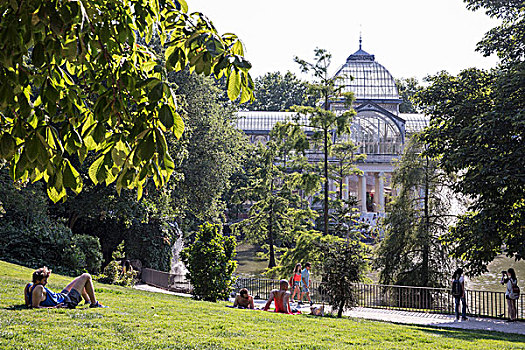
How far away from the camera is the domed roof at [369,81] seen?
167 ft

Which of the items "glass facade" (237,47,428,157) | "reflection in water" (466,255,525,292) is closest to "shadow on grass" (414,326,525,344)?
"reflection in water" (466,255,525,292)

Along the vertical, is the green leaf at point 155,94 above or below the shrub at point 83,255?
above

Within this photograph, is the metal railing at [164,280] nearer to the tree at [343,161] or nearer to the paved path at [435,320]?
the paved path at [435,320]

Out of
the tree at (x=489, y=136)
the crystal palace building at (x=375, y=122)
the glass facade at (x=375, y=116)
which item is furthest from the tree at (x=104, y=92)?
the glass facade at (x=375, y=116)

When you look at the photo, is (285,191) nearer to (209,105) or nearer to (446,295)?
(209,105)

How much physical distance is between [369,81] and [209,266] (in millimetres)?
37866

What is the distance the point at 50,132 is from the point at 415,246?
2196 centimetres

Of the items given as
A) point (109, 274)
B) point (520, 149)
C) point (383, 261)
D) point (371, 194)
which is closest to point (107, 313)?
point (109, 274)

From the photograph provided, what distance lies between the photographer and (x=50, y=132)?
3365mm

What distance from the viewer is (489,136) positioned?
615 inches

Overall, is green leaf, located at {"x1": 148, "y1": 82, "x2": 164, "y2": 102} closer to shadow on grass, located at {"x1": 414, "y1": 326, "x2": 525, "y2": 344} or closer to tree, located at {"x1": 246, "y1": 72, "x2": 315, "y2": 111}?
shadow on grass, located at {"x1": 414, "y1": 326, "x2": 525, "y2": 344}

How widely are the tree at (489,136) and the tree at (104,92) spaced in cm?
1247

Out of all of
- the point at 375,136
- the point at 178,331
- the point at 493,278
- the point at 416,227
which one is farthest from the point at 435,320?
the point at 375,136

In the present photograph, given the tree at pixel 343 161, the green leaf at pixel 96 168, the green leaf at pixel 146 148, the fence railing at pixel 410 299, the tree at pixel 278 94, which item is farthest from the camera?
the tree at pixel 278 94
